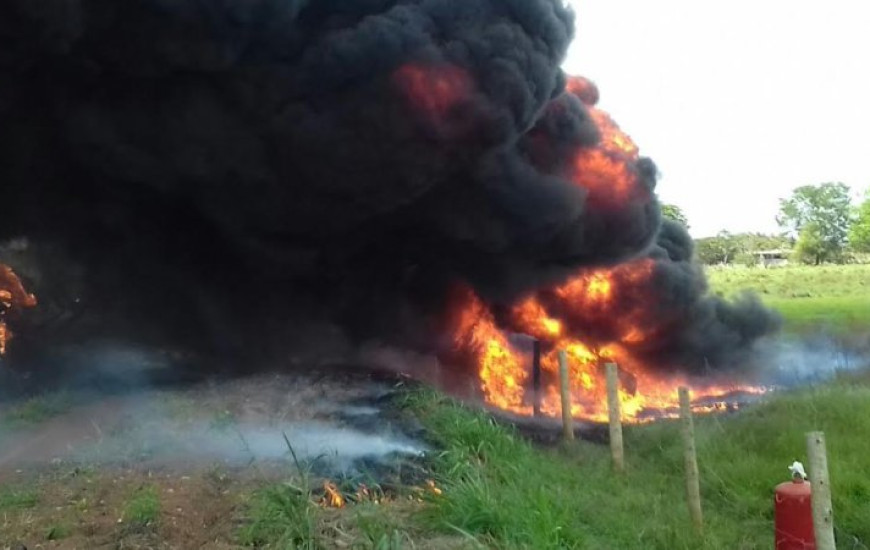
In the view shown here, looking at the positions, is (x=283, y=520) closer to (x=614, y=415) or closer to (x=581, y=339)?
(x=614, y=415)

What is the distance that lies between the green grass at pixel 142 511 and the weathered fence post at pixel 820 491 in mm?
5365

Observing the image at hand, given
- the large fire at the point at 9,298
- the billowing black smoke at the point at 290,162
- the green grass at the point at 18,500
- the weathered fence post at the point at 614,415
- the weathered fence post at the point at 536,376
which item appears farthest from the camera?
the large fire at the point at 9,298

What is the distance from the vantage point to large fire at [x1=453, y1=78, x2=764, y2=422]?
61.6ft

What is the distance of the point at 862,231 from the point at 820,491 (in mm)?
52535

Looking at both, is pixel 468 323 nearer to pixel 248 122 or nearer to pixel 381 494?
pixel 248 122

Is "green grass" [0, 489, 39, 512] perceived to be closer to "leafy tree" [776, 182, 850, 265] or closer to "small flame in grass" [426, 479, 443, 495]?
"small flame in grass" [426, 479, 443, 495]

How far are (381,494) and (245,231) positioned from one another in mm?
9101

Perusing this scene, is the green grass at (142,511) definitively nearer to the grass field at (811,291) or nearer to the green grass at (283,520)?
the green grass at (283,520)

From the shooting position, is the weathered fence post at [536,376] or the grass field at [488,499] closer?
the grass field at [488,499]

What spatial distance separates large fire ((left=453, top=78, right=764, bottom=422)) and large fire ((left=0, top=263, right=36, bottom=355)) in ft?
31.2

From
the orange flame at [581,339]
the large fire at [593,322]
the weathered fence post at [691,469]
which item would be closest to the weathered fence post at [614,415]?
the weathered fence post at [691,469]

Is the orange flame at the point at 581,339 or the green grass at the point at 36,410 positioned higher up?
the orange flame at the point at 581,339

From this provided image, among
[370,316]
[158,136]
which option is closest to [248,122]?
[158,136]

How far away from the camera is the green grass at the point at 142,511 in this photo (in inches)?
279
